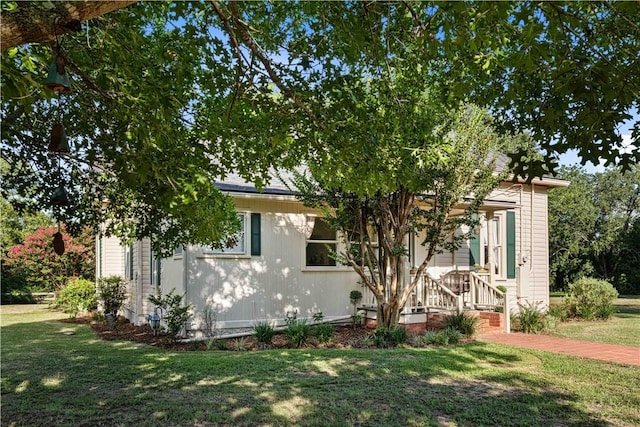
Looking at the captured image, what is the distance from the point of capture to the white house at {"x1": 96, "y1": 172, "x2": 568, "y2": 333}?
11344 millimetres

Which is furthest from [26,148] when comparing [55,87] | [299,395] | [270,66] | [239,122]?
[299,395]

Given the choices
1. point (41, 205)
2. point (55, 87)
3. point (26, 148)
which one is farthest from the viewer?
→ point (41, 205)

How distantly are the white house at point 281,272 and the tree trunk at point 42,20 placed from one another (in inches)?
332

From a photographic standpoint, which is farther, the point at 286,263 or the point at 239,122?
the point at 286,263

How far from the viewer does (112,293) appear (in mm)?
15469

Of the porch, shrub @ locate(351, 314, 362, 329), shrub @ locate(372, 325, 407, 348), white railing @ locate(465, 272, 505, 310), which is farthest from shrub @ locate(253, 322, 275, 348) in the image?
white railing @ locate(465, 272, 505, 310)

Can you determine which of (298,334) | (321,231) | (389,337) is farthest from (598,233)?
(298,334)

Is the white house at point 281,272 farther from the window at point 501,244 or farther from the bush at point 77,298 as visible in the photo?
the bush at point 77,298

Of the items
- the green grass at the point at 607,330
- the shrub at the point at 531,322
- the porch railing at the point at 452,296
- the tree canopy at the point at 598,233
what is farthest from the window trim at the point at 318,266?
the tree canopy at the point at 598,233

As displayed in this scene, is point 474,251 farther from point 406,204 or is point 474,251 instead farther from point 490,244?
point 406,204

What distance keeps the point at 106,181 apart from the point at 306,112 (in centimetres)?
345

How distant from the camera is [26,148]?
6.07m

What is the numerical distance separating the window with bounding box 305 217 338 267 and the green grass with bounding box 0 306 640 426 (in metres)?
4.01

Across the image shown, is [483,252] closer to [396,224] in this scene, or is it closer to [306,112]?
[396,224]
